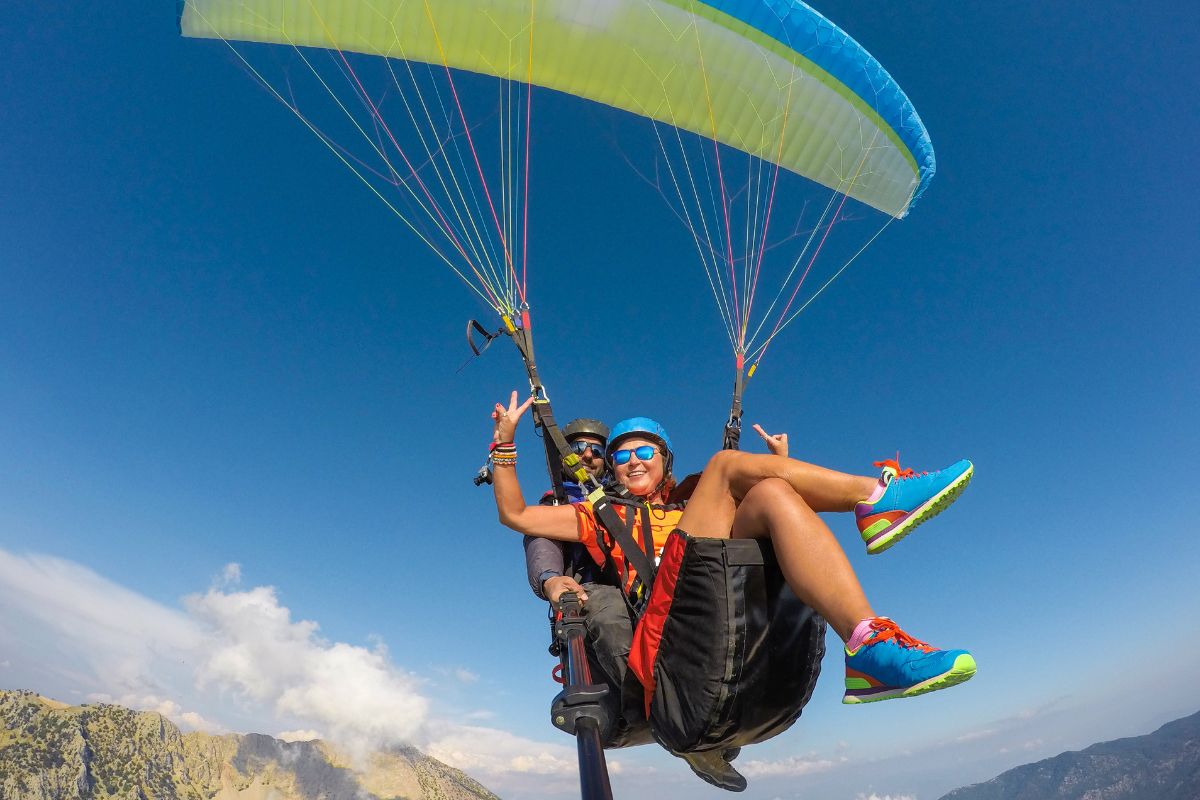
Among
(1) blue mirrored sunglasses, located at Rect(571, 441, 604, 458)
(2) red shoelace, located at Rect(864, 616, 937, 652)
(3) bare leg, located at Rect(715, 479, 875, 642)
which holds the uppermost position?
(1) blue mirrored sunglasses, located at Rect(571, 441, 604, 458)

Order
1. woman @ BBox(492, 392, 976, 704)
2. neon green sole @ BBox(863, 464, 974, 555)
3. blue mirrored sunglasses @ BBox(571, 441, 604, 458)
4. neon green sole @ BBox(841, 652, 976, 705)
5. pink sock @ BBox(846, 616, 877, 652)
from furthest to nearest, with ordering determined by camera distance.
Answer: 1. blue mirrored sunglasses @ BBox(571, 441, 604, 458)
2. neon green sole @ BBox(863, 464, 974, 555)
3. pink sock @ BBox(846, 616, 877, 652)
4. woman @ BBox(492, 392, 976, 704)
5. neon green sole @ BBox(841, 652, 976, 705)

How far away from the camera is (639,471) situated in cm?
435

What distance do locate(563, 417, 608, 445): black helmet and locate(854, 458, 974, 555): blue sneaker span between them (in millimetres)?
2719

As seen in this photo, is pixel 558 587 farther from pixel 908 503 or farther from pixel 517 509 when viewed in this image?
pixel 908 503

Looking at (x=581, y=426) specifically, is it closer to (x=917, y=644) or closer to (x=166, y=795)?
(x=917, y=644)

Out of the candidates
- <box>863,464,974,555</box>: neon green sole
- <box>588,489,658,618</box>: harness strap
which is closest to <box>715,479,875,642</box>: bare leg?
<box>863,464,974,555</box>: neon green sole

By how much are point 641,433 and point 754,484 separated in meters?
1.60

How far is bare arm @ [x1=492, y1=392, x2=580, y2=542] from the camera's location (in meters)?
4.05

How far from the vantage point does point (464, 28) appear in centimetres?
761

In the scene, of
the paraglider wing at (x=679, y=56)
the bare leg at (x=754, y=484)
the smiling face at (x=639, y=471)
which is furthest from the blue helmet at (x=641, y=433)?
the paraglider wing at (x=679, y=56)

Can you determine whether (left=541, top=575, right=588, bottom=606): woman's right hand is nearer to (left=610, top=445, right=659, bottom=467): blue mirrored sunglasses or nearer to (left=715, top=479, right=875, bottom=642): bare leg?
(left=610, top=445, right=659, bottom=467): blue mirrored sunglasses

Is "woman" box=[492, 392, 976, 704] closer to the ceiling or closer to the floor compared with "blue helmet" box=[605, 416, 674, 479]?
closer to the floor

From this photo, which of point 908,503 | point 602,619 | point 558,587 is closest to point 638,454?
point 558,587

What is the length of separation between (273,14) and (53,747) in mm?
201421
